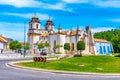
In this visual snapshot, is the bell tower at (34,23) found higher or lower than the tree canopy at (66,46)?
higher

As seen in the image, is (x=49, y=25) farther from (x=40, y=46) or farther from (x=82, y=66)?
(x=82, y=66)

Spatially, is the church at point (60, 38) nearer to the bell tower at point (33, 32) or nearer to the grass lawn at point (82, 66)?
the bell tower at point (33, 32)

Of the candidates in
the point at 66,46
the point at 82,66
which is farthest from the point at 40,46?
the point at 82,66

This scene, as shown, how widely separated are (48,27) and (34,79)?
444 ft

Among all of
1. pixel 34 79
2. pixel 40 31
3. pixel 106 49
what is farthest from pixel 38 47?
pixel 34 79

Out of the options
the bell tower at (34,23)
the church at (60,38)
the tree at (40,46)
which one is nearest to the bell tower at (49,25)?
the church at (60,38)

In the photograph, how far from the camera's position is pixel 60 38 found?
436 feet

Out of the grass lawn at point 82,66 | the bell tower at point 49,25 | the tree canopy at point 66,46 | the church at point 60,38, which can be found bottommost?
the grass lawn at point 82,66

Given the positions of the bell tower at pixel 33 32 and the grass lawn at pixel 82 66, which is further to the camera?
the bell tower at pixel 33 32

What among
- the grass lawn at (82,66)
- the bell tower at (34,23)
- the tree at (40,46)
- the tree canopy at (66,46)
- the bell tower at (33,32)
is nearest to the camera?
the grass lawn at (82,66)

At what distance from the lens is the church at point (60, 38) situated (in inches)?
5231

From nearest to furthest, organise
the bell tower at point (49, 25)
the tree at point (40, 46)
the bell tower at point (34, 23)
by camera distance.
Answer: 1. the tree at point (40, 46)
2. the bell tower at point (34, 23)
3. the bell tower at point (49, 25)

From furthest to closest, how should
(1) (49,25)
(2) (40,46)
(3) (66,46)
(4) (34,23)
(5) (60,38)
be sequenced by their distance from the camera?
(1) (49,25), (4) (34,23), (5) (60,38), (2) (40,46), (3) (66,46)

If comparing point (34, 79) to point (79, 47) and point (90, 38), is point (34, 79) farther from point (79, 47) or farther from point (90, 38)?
point (90, 38)
